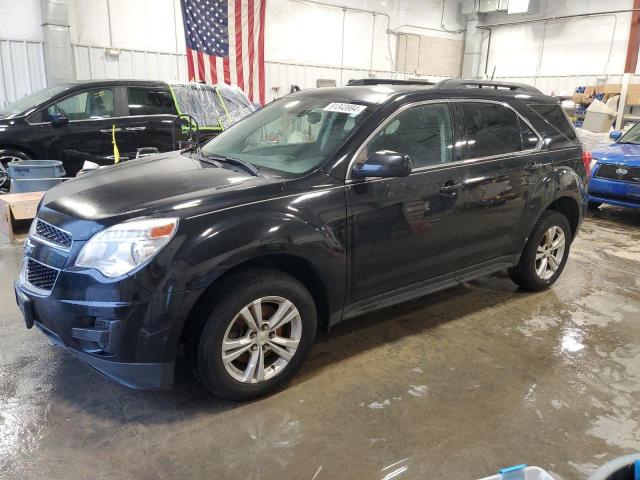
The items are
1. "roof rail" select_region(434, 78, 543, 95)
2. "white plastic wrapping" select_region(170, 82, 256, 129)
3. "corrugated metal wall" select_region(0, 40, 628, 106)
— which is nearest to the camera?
"roof rail" select_region(434, 78, 543, 95)

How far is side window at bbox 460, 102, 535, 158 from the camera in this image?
3393mm

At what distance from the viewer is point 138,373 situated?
2291 mm

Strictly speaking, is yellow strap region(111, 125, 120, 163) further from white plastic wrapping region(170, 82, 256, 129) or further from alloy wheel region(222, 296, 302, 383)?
alloy wheel region(222, 296, 302, 383)

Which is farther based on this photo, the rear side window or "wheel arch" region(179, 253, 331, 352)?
the rear side window

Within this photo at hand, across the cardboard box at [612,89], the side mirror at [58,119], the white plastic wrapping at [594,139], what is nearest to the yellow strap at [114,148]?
the side mirror at [58,119]

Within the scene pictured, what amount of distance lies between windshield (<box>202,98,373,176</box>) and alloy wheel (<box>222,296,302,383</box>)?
73 cm

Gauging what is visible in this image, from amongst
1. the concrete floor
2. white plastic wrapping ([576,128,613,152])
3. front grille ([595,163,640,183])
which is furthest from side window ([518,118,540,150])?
white plastic wrapping ([576,128,613,152])

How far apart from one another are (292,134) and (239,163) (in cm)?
45

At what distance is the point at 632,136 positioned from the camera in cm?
763

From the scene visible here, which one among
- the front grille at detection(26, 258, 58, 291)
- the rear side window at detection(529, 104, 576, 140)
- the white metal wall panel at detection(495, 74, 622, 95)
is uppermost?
the white metal wall panel at detection(495, 74, 622, 95)

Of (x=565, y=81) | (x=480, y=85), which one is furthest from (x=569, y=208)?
(x=565, y=81)

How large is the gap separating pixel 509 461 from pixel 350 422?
733mm

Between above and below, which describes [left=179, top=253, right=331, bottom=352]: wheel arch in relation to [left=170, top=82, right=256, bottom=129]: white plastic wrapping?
below

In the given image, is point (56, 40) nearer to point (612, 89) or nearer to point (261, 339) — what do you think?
point (261, 339)
